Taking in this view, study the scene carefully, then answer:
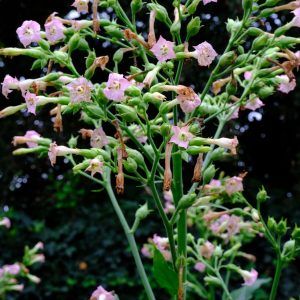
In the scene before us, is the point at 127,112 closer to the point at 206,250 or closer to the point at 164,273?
the point at 164,273

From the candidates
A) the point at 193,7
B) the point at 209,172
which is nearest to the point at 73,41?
the point at 193,7

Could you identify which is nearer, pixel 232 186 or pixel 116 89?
pixel 116 89

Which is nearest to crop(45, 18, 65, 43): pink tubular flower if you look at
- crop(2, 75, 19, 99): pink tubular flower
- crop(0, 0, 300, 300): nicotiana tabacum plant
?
crop(0, 0, 300, 300): nicotiana tabacum plant

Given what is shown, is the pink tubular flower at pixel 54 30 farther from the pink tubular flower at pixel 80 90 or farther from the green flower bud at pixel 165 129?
the green flower bud at pixel 165 129

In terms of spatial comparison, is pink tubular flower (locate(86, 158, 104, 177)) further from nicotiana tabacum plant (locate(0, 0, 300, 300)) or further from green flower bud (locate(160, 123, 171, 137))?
green flower bud (locate(160, 123, 171, 137))

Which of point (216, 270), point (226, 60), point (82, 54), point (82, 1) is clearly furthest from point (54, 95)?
point (82, 54)

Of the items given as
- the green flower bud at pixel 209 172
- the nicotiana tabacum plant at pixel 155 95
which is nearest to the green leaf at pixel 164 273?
the nicotiana tabacum plant at pixel 155 95
